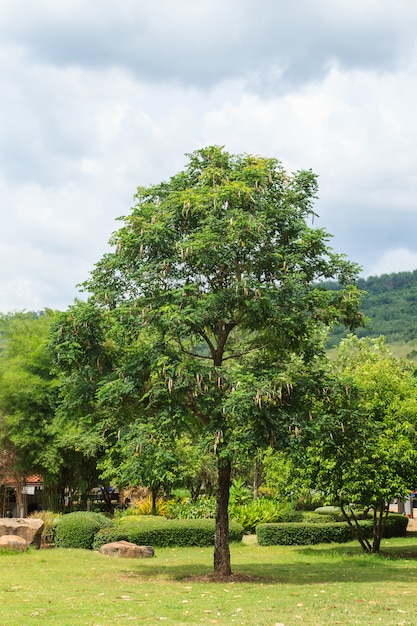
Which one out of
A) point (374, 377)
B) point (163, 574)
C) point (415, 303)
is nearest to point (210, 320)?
point (163, 574)

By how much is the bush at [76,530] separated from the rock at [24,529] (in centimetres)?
130

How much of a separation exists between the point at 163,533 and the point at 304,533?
5.92 metres

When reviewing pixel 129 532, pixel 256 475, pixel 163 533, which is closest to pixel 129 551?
pixel 129 532

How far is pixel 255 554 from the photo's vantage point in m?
22.9

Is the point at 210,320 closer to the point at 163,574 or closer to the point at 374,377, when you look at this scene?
the point at 163,574

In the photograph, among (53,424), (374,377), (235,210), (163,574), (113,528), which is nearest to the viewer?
(235,210)

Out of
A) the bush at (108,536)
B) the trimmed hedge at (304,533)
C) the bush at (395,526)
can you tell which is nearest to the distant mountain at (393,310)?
the bush at (395,526)

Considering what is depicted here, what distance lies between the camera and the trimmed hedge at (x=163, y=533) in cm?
2384

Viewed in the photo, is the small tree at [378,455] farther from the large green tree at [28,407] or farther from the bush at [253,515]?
the large green tree at [28,407]

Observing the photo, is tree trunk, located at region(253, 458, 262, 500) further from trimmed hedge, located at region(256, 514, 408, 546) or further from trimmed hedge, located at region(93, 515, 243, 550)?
trimmed hedge, located at region(93, 515, 243, 550)

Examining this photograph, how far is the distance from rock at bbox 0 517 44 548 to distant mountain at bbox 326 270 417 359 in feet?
344

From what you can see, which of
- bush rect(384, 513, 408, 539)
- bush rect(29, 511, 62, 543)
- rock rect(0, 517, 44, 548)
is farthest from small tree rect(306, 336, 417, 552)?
bush rect(29, 511, 62, 543)

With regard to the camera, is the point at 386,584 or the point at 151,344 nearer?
the point at 386,584

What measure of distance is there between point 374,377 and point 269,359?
6000 mm
